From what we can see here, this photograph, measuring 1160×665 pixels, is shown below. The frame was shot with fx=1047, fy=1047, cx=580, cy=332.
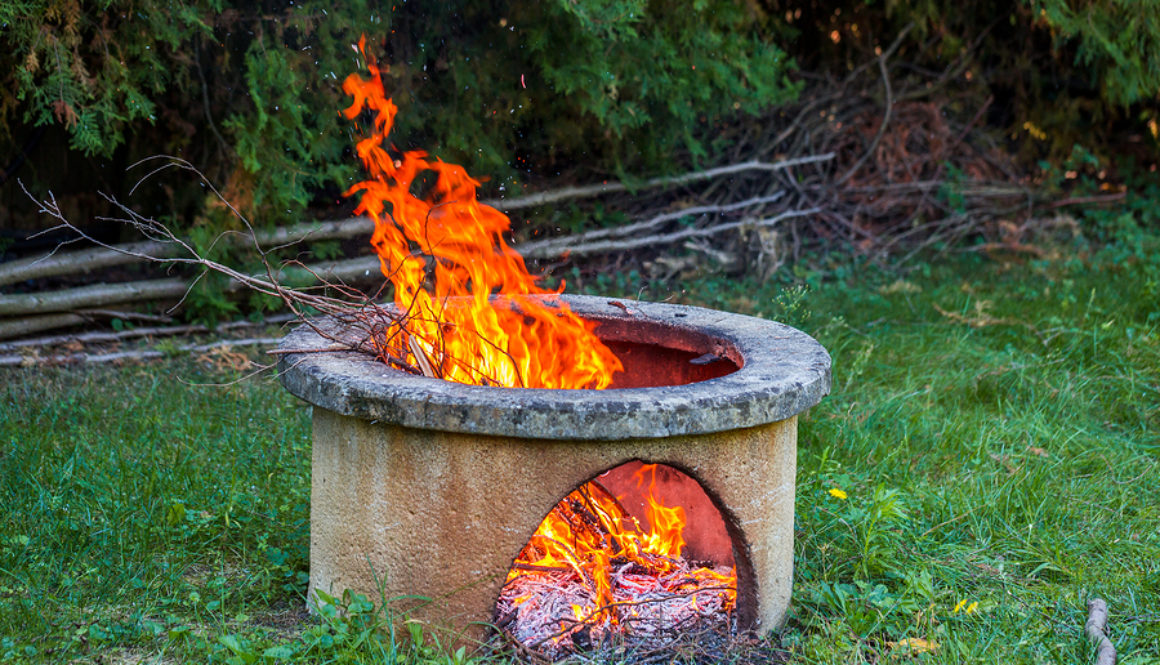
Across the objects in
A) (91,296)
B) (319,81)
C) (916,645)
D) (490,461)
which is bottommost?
(916,645)

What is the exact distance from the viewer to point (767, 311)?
5434mm

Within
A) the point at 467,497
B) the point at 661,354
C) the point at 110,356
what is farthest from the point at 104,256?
the point at 467,497

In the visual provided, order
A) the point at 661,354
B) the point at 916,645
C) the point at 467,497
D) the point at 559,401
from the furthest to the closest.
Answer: the point at 661,354 < the point at 916,645 < the point at 467,497 < the point at 559,401

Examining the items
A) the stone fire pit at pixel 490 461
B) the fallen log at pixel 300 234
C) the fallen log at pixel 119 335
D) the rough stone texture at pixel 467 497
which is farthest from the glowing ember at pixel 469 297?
the fallen log at pixel 119 335

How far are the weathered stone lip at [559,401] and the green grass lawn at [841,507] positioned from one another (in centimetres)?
52

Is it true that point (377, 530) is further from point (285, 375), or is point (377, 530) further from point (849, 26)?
point (849, 26)

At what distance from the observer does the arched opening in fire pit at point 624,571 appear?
257cm

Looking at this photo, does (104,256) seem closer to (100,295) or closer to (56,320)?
(100,295)

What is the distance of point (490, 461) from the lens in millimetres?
2188

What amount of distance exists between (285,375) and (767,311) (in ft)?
11.2

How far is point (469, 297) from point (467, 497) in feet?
2.71

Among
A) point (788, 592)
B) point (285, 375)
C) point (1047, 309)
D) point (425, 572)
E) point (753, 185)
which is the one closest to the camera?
Result: point (425, 572)

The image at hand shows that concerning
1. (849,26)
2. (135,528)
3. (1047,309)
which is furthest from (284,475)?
(849,26)

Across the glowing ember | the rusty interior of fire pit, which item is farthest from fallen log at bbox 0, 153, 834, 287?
the rusty interior of fire pit
